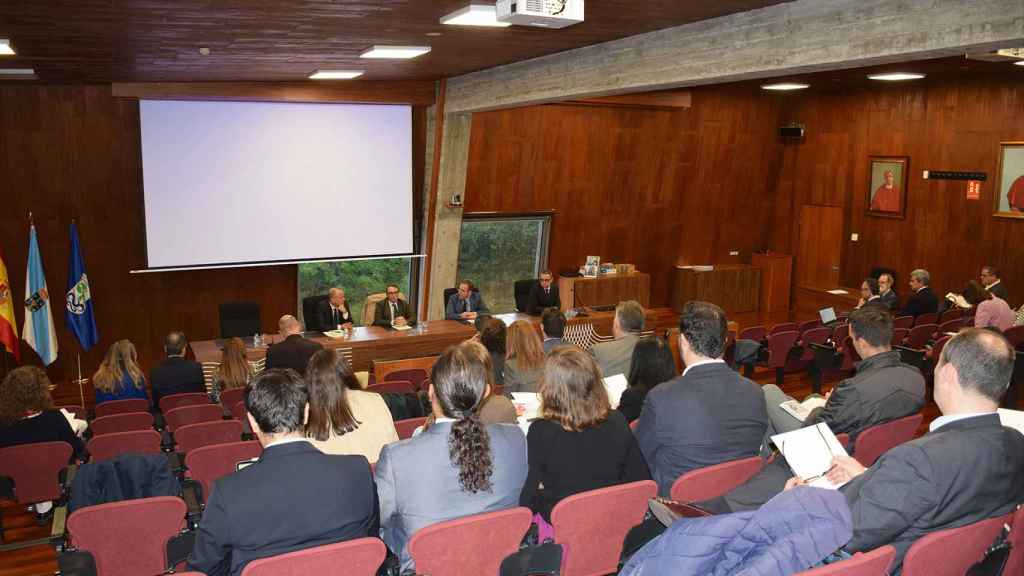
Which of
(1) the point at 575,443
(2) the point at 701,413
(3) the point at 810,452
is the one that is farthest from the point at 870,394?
(1) the point at 575,443

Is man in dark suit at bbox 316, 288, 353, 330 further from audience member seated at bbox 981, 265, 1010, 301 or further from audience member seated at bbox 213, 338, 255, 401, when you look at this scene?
audience member seated at bbox 981, 265, 1010, 301

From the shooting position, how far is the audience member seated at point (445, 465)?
334 cm

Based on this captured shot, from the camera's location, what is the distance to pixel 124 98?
1020 cm

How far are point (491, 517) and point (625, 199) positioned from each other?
38.8 ft

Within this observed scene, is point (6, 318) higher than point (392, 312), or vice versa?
point (6, 318)

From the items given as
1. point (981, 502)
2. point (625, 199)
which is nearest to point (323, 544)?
point (981, 502)

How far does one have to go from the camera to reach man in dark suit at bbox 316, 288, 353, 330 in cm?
989

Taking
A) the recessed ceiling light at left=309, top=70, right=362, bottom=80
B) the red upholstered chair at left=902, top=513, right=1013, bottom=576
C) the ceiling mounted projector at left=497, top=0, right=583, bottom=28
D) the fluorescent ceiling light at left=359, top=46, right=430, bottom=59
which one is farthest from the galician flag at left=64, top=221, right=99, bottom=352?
the red upholstered chair at left=902, top=513, right=1013, bottom=576

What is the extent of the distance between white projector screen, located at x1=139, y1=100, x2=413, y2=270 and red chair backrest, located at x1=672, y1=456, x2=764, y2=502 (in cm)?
837

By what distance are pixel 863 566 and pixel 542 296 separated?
859cm

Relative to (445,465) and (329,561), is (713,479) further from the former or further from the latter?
(329,561)

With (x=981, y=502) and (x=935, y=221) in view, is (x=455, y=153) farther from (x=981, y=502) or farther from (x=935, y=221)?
(x=981, y=502)

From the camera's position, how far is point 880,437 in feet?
14.8

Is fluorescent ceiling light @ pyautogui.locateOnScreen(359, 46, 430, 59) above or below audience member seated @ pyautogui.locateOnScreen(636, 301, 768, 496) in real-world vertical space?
above
